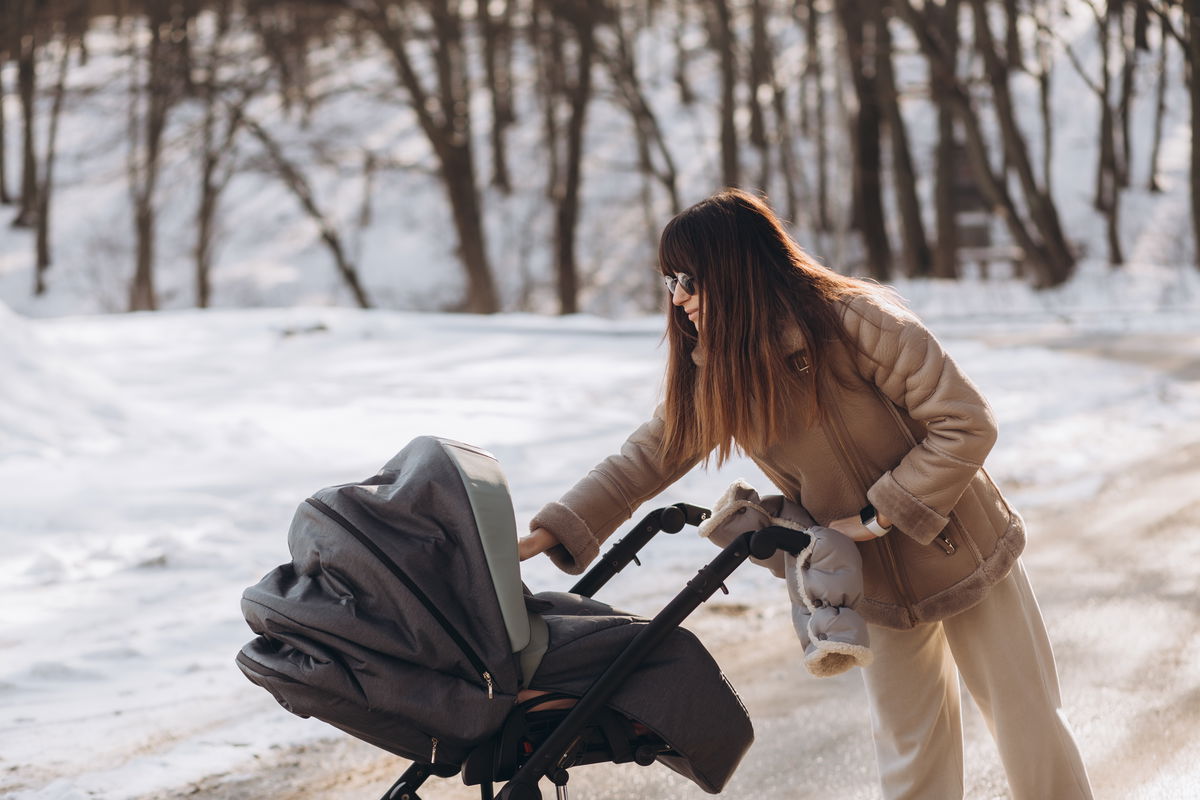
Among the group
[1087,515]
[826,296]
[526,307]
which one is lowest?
[526,307]

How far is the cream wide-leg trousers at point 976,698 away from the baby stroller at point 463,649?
551 mm

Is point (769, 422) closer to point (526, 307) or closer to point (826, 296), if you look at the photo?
point (826, 296)

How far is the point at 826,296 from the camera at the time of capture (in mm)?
3049

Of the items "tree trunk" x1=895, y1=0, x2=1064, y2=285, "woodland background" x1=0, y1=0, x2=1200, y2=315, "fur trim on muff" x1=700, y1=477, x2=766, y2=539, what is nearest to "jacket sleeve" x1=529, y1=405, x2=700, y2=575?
"fur trim on muff" x1=700, y1=477, x2=766, y2=539

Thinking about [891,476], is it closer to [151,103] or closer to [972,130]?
[972,130]

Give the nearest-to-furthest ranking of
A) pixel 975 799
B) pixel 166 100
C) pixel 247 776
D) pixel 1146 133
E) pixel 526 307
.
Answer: pixel 975 799 < pixel 247 776 < pixel 166 100 < pixel 526 307 < pixel 1146 133

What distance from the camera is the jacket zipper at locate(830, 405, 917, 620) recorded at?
312cm

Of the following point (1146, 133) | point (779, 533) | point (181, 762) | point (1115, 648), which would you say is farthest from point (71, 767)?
point (1146, 133)

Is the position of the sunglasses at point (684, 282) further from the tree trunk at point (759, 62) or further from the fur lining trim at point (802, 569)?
the tree trunk at point (759, 62)

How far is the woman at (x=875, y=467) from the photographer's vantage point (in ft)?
9.88

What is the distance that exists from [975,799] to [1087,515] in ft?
13.0

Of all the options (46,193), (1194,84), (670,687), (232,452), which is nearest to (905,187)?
(1194,84)

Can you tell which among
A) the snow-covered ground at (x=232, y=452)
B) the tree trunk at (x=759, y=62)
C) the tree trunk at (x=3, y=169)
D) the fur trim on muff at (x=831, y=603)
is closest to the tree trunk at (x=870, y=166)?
the tree trunk at (x=759, y=62)

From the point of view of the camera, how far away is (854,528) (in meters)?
3.11
